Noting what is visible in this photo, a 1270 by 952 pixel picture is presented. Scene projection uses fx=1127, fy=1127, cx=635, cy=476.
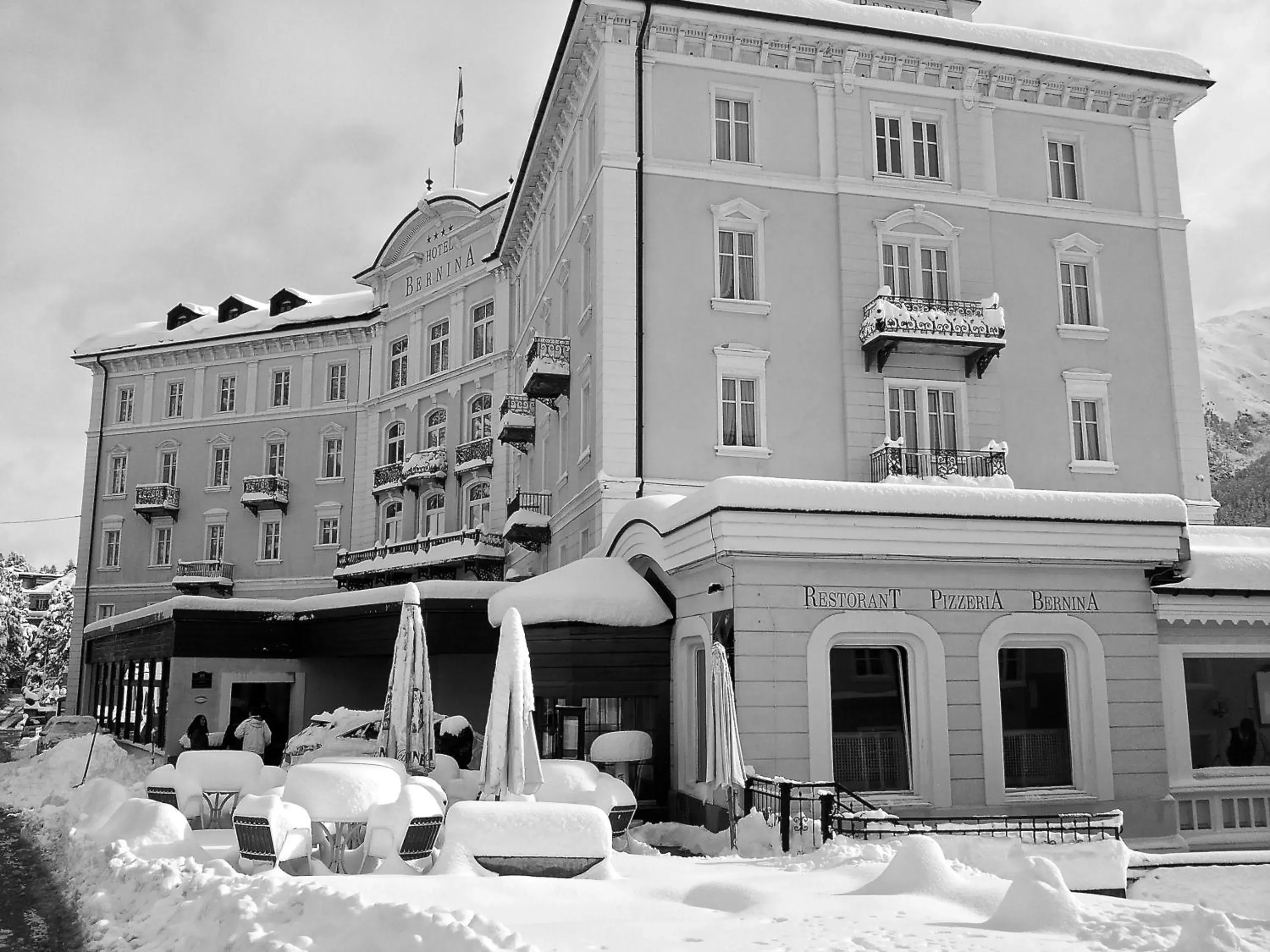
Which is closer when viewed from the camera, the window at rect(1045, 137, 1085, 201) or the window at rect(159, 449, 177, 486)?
the window at rect(1045, 137, 1085, 201)

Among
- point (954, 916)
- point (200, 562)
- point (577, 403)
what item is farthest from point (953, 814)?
point (200, 562)

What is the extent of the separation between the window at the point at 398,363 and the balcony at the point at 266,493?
6.31 meters

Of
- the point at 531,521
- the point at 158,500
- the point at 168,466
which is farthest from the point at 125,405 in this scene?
the point at 531,521

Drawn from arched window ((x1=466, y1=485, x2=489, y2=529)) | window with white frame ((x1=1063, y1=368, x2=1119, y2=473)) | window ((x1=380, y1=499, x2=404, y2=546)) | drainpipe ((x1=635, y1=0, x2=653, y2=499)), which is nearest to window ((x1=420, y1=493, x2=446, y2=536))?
arched window ((x1=466, y1=485, x2=489, y2=529))

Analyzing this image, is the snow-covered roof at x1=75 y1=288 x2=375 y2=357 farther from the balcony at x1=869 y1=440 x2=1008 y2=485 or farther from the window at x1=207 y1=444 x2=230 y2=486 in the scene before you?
the balcony at x1=869 y1=440 x2=1008 y2=485

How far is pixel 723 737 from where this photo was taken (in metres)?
13.1

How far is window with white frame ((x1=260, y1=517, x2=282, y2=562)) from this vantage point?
4666cm

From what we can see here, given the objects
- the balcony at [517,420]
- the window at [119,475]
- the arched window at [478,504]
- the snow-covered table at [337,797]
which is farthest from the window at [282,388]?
the snow-covered table at [337,797]

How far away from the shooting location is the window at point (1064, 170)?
27.4m

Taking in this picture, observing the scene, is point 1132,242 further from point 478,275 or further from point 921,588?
point 478,275

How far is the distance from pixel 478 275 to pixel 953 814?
96.8 ft

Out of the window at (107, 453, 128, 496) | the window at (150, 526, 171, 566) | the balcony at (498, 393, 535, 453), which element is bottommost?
the window at (150, 526, 171, 566)

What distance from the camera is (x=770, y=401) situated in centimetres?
2470

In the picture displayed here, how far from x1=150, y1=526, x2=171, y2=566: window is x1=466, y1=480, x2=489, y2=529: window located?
1648 cm
